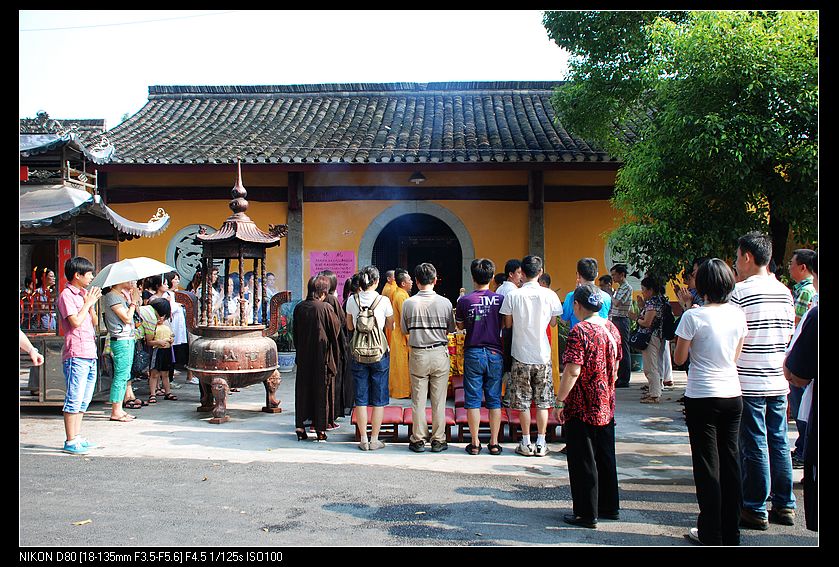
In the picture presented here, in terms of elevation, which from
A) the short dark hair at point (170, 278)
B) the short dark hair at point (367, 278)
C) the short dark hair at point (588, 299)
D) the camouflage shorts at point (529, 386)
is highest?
the short dark hair at point (170, 278)

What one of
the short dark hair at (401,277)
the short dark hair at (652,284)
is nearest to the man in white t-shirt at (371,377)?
the short dark hair at (401,277)

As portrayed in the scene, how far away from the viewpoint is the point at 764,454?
4.08 metres

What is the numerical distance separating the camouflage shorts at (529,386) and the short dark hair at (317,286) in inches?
77.9

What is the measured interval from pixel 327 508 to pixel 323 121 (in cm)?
972

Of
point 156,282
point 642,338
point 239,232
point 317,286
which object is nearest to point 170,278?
point 156,282

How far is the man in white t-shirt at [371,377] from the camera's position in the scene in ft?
19.7

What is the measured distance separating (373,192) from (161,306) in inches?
174

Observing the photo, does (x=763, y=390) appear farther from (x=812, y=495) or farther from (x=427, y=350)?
(x=427, y=350)

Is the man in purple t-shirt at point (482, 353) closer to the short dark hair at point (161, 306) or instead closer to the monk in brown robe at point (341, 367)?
the monk in brown robe at point (341, 367)

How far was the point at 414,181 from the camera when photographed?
11.3 meters

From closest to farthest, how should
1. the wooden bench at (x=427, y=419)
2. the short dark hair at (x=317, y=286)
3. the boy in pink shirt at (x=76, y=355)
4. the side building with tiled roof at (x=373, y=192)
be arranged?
the boy in pink shirt at (x=76, y=355)
the wooden bench at (x=427, y=419)
the short dark hair at (x=317, y=286)
the side building with tiled roof at (x=373, y=192)

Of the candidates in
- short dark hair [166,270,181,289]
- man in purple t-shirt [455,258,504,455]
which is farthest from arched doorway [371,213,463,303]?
man in purple t-shirt [455,258,504,455]

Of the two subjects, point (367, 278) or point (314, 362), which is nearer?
point (367, 278)

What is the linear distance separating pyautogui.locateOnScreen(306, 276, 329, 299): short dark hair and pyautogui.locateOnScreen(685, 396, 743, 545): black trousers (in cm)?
365
